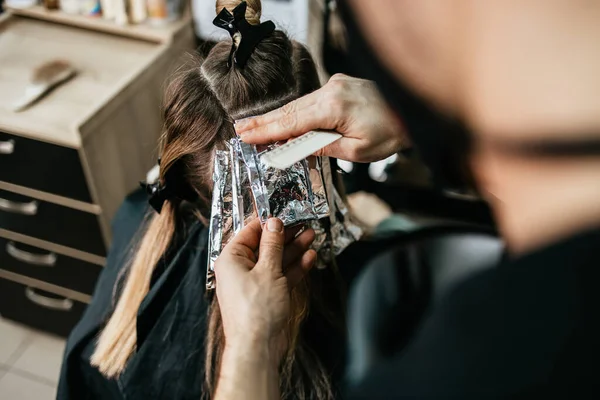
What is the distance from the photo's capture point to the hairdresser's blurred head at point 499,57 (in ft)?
1.23

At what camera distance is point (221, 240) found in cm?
90

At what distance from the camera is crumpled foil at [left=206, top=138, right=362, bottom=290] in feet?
2.75

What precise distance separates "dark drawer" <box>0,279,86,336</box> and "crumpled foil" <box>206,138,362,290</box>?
1033mm

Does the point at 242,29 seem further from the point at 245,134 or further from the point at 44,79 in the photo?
the point at 44,79

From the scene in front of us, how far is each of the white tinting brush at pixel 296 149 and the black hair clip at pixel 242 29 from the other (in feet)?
0.63

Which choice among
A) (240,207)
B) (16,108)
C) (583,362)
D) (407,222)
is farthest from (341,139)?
(16,108)

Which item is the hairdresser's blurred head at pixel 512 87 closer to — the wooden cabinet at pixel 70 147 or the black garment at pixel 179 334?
the black garment at pixel 179 334

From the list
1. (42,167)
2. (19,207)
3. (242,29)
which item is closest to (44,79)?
(42,167)

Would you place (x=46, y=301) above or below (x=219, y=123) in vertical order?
below

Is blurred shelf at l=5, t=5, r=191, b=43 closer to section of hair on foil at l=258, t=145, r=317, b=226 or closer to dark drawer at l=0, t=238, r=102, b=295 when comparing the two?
dark drawer at l=0, t=238, r=102, b=295

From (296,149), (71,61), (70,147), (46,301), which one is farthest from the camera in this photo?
(46,301)

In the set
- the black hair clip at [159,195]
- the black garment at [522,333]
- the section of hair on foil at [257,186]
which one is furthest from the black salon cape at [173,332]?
the black garment at [522,333]

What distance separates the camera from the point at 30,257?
1.64 m

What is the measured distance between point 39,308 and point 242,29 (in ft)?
4.45
